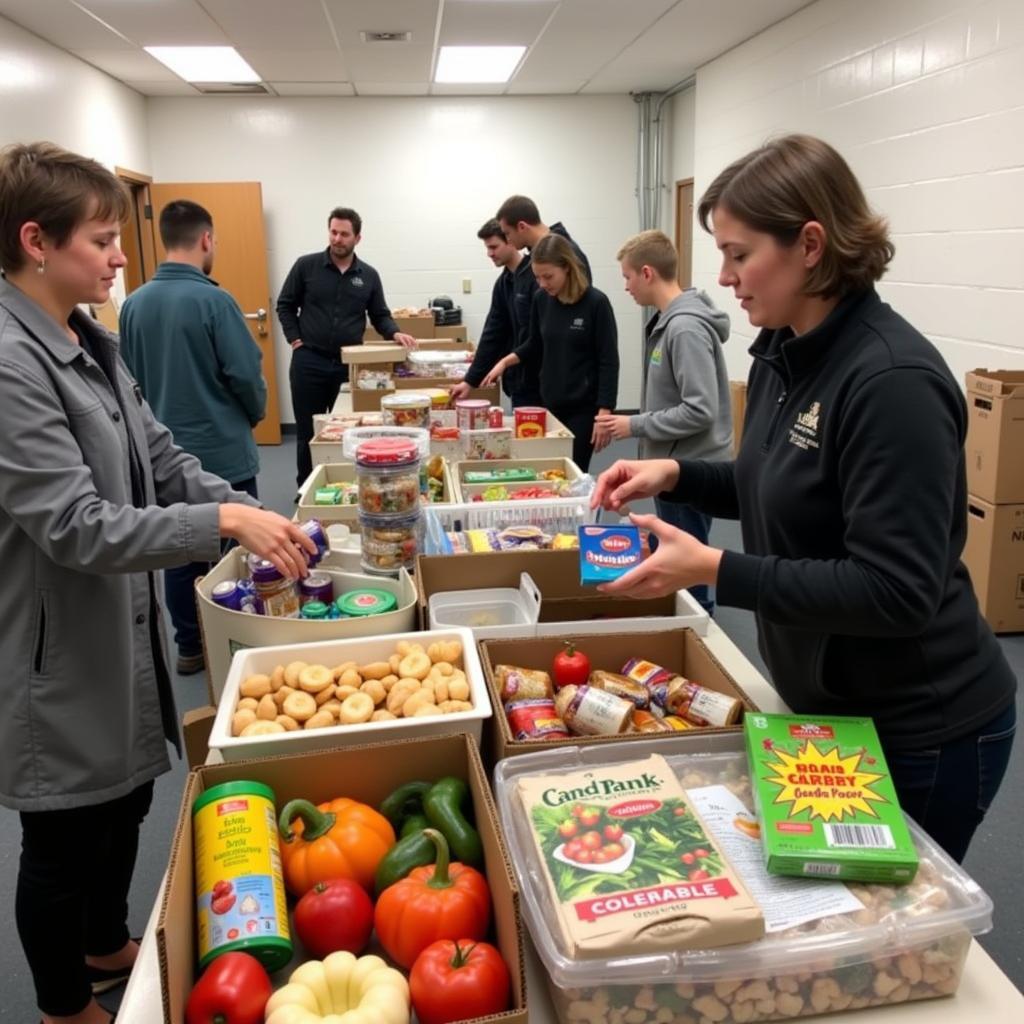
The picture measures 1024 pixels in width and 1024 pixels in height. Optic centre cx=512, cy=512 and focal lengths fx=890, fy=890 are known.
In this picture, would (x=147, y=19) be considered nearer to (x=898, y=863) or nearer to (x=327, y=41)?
(x=327, y=41)

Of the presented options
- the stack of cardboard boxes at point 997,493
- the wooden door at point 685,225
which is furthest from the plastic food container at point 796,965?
the wooden door at point 685,225

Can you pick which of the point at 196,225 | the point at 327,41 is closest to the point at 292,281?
the point at 327,41

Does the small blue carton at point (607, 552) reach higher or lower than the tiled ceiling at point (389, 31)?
lower

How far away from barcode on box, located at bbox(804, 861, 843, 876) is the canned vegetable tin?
0.54 m

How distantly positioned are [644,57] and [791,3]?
61.1 inches

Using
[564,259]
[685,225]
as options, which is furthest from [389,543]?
[685,225]

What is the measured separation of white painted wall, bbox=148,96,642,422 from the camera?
752 cm

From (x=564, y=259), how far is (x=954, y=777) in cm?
295

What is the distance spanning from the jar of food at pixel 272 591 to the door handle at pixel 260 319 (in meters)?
6.52

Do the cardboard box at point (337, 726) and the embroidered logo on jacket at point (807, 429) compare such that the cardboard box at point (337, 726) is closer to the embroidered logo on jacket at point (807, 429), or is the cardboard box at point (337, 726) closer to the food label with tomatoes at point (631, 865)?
the food label with tomatoes at point (631, 865)

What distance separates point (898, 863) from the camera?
0.92 m

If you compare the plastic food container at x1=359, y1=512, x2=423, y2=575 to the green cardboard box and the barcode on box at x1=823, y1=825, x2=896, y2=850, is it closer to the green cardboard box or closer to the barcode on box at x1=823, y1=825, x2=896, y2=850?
the green cardboard box

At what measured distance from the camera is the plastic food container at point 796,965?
0.84 m

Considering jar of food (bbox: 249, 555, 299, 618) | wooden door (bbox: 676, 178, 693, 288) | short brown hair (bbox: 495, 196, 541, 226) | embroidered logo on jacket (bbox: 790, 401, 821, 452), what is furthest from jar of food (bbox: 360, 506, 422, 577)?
wooden door (bbox: 676, 178, 693, 288)
